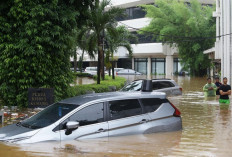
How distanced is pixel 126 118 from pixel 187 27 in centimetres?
4281

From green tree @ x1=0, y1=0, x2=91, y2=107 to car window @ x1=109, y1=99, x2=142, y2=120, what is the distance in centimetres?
827

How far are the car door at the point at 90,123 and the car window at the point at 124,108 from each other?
24 cm

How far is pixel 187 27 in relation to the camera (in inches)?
1944

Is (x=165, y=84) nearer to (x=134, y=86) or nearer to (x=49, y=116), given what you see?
(x=134, y=86)

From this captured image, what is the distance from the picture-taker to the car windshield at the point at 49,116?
25.2ft

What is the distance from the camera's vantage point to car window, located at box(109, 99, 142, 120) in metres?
8.14

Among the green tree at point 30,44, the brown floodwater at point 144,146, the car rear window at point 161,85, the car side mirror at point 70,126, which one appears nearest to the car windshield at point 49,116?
the car side mirror at point 70,126

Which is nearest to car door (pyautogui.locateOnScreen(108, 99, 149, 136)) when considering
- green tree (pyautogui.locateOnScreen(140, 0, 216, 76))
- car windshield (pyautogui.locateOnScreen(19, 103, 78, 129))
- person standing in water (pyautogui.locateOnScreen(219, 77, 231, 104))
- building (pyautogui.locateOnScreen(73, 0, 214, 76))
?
car windshield (pyautogui.locateOnScreen(19, 103, 78, 129))

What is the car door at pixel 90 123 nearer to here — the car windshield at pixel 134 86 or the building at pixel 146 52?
the car windshield at pixel 134 86

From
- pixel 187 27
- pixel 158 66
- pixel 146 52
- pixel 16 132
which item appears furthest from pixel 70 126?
pixel 158 66

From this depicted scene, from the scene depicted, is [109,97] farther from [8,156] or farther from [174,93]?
[174,93]

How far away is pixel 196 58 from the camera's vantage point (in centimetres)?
5094

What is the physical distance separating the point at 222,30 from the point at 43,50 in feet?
60.7

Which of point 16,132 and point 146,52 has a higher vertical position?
point 146,52
